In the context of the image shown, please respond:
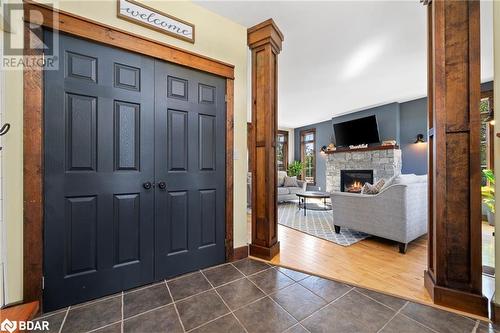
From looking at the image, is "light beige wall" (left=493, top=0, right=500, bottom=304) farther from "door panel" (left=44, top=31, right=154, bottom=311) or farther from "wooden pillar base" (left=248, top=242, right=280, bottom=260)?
"door panel" (left=44, top=31, right=154, bottom=311)

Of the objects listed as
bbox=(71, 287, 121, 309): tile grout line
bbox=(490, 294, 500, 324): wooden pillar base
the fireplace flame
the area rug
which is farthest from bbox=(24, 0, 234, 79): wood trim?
the fireplace flame

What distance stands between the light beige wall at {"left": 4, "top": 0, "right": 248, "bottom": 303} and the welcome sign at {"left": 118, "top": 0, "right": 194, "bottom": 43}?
1.7 inches

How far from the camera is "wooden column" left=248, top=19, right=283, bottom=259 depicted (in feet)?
8.28

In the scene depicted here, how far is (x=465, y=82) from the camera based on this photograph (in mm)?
1571

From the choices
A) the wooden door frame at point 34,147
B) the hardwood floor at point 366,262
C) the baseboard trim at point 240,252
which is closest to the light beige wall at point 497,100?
the hardwood floor at point 366,262

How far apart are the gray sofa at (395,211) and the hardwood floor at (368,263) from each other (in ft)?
0.71

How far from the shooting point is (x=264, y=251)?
251 cm

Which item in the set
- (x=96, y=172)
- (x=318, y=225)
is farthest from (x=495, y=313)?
(x=96, y=172)

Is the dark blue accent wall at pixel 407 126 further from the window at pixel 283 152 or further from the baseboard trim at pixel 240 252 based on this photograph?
the baseboard trim at pixel 240 252

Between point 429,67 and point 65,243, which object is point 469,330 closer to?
point 429,67

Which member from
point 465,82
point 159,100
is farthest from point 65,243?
point 465,82

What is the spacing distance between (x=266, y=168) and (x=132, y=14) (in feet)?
6.28

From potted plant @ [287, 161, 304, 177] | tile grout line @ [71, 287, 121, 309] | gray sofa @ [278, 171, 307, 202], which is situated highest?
potted plant @ [287, 161, 304, 177]

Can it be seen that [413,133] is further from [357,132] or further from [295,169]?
[295,169]
